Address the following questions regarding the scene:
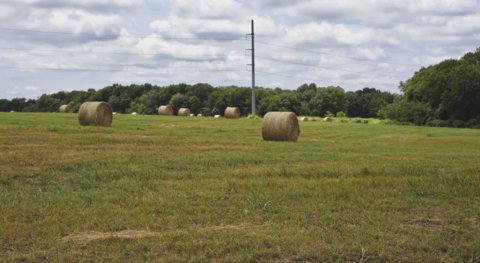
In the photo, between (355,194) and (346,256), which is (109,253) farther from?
(355,194)

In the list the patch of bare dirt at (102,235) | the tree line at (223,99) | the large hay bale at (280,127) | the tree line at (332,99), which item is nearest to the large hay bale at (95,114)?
the large hay bale at (280,127)

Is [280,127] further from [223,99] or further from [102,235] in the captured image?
[223,99]

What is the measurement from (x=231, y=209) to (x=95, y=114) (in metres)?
27.7

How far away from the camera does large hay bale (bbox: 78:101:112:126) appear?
36938 millimetres

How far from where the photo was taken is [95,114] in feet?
121

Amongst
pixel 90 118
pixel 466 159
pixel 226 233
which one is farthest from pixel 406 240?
pixel 90 118

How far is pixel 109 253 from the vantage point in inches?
311

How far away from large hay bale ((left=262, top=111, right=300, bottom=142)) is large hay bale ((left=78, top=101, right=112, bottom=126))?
40.3 ft

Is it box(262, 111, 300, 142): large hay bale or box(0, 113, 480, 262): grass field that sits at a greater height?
box(262, 111, 300, 142): large hay bale

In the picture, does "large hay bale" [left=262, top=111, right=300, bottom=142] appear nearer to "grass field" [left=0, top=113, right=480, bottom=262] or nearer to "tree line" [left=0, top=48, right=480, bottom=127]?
"grass field" [left=0, top=113, right=480, bottom=262]

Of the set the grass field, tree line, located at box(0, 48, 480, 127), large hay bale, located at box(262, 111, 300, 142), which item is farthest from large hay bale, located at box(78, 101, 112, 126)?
tree line, located at box(0, 48, 480, 127)

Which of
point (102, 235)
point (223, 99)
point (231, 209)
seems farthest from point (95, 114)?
point (223, 99)

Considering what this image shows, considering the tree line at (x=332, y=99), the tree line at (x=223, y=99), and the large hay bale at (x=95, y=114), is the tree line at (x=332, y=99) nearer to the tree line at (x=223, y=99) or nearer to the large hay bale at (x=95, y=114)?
the tree line at (x=223, y=99)

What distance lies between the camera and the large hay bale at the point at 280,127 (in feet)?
98.6
